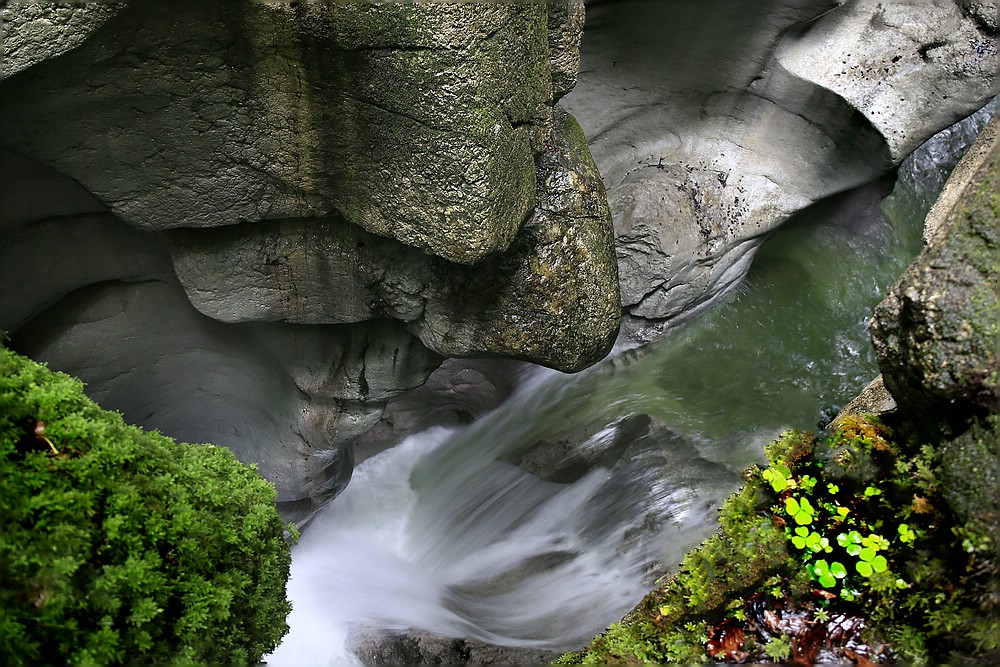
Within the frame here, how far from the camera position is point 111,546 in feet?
6.98

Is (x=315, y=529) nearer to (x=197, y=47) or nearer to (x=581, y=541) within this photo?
(x=581, y=541)

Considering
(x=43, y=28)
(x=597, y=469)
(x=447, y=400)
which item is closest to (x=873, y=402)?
(x=597, y=469)

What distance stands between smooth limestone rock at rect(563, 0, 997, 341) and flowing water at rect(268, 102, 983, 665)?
0.58 m

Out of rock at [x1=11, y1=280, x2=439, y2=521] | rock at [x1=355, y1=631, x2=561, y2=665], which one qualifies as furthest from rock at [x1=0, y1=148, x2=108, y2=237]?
rock at [x1=355, y1=631, x2=561, y2=665]

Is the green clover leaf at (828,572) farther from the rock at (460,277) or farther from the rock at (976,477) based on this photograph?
the rock at (460,277)

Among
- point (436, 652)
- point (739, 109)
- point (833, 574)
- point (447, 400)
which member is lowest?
point (436, 652)

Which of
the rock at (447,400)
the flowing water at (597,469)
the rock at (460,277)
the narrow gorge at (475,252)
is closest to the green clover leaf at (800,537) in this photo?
the narrow gorge at (475,252)

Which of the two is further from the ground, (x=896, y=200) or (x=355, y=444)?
(x=896, y=200)

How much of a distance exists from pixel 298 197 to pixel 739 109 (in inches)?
142

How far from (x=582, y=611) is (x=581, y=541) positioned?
1.98 feet

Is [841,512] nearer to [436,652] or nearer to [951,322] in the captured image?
[951,322]

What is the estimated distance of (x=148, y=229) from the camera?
150 inches

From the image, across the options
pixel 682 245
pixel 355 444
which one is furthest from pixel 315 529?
pixel 682 245

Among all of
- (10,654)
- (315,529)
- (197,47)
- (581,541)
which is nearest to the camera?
(10,654)
